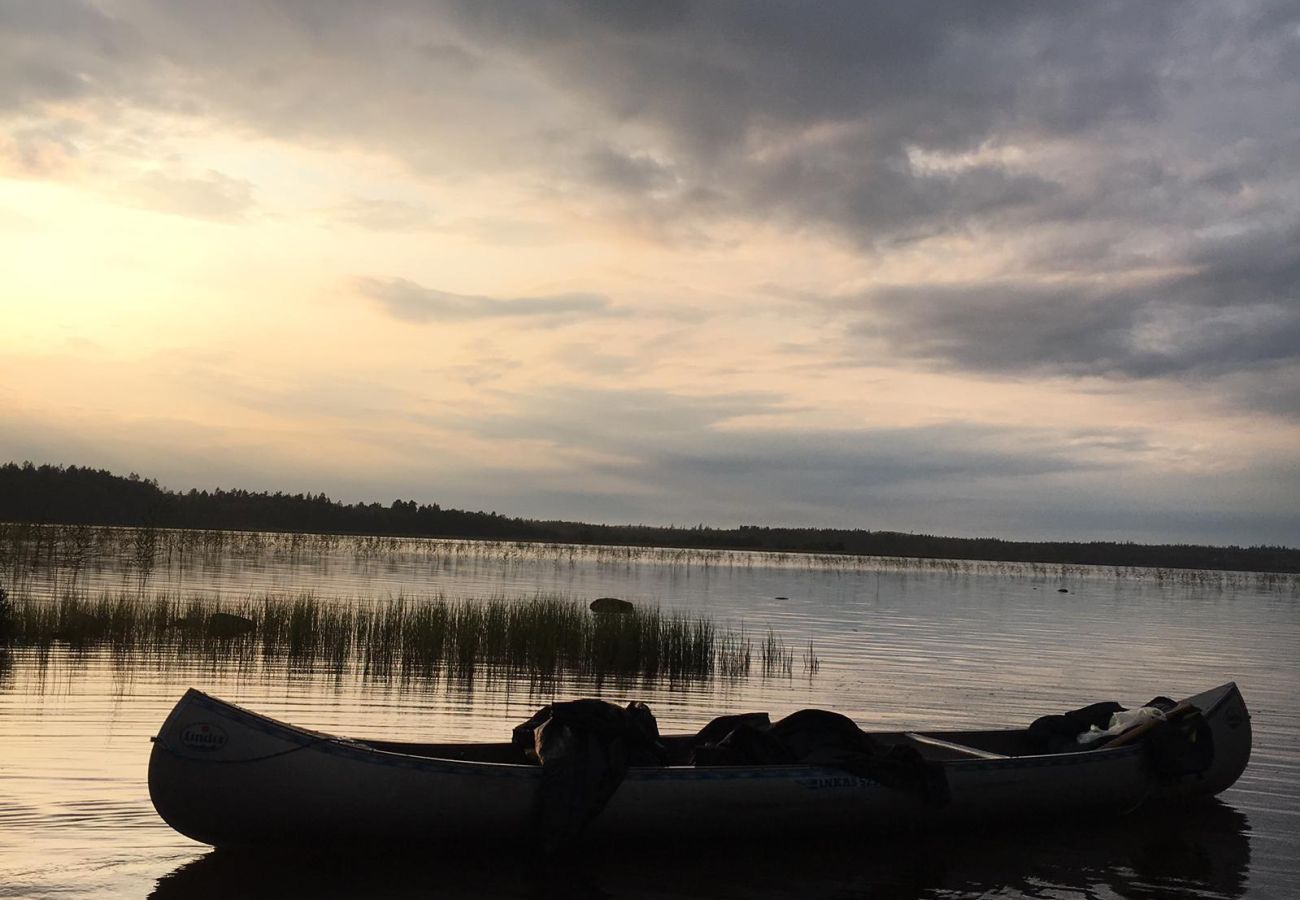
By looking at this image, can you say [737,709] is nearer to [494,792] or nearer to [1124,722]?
[1124,722]

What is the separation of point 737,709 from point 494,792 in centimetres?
794

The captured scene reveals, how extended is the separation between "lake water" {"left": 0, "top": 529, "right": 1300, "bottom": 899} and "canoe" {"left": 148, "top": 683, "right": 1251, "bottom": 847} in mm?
238

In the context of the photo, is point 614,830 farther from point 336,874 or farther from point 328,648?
point 328,648

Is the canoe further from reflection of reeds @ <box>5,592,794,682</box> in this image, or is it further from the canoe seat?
reflection of reeds @ <box>5,592,794,682</box>

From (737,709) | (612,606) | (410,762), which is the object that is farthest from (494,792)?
(612,606)

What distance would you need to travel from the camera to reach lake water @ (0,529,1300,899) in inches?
313

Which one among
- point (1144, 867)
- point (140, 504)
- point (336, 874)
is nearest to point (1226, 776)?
point (1144, 867)

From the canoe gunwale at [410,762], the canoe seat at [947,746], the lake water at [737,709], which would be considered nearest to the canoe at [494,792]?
the canoe gunwale at [410,762]

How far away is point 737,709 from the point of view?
15.7 metres

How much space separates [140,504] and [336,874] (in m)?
86.9

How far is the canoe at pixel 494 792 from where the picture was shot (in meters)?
7.75

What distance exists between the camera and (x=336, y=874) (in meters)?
7.95

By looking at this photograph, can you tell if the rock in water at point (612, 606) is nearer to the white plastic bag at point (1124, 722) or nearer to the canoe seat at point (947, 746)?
the canoe seat at point (947, 746)

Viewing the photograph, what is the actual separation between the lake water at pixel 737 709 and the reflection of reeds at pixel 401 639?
2.57ft
